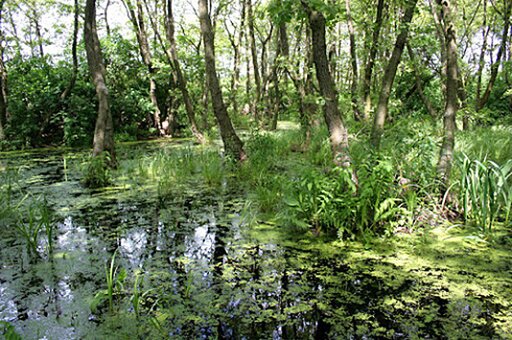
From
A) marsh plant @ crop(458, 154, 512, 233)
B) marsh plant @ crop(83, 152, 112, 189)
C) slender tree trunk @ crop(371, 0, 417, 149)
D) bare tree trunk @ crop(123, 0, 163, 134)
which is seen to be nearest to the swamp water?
marsh plant @ crop(458, 154, 512, 233)

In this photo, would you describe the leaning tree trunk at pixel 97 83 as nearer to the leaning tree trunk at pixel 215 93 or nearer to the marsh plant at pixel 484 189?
the leaning tree trunk at pixel 215 93

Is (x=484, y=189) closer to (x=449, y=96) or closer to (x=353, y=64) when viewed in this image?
(x=449, y=96)

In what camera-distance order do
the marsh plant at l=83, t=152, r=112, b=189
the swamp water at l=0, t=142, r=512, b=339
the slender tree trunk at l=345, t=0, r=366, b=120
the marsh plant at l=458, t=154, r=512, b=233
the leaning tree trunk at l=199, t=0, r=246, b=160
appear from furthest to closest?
1. the slender tree trunk at l=345, t=0, r=366, b=120
2. the leaning tree trunk at l=199, t=0, r=246, b=160
3. the marsh plant at l=83, t=152, r=112, b=189
4. the marsh plant at l=458, t=154, r=512, b=233
5. the swamp water at l=0, t=142, r=512, b=339

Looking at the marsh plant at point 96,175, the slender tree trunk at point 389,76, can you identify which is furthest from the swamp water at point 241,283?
the slender tree trunk at point 389,76

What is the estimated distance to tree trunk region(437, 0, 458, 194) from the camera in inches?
159

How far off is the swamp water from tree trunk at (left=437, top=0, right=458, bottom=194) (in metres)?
0.87

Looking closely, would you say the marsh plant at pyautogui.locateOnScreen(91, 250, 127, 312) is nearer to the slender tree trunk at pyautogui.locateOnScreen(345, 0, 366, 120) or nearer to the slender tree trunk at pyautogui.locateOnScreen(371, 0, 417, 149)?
the slender tree trunk at pyautogui.locateOnScreen(371, 0, 417, 149)

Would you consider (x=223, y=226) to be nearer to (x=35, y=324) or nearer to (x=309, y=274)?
(x=309, y=274)

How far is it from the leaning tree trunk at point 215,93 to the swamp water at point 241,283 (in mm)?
2704

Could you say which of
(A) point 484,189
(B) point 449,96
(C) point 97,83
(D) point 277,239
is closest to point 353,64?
(B) point 449,96

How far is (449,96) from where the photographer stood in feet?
13.6

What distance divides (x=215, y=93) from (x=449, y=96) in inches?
154

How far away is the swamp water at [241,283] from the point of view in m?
2.26

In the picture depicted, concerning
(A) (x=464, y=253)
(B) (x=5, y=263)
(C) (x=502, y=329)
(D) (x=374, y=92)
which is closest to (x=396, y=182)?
(A) (x=464, y=253)
